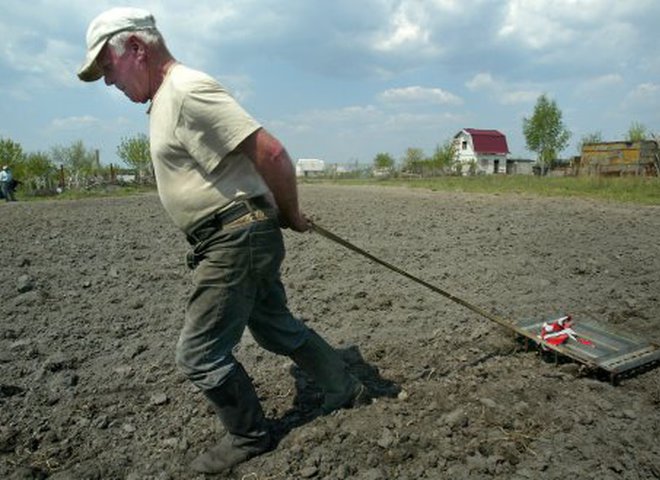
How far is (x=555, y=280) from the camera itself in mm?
5848

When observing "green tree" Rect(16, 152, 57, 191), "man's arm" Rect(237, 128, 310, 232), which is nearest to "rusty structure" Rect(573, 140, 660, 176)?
"man's arm" Rect(237, 128, 310, 232)

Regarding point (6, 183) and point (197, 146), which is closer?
point (197, 146)

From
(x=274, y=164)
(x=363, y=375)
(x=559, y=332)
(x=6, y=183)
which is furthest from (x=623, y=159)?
(x=6, y=183)

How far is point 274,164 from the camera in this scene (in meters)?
2.54

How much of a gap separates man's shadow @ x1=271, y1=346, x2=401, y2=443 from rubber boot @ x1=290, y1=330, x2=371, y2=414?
0.49 feet

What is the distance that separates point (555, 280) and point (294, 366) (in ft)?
11.0

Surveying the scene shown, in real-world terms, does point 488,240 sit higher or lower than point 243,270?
lower

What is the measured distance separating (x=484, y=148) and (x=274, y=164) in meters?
82.6

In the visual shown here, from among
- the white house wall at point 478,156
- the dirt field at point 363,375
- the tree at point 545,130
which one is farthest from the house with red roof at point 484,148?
the dirt field at point 363,375

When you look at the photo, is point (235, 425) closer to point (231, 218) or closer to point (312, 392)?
point (312, 392)

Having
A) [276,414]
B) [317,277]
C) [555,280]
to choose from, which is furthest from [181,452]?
[555,280]

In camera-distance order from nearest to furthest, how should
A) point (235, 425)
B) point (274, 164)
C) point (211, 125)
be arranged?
1. point (211, 125)
2. point (274, 164)
3. point (235, 425)

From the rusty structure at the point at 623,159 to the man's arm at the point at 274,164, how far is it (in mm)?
24680

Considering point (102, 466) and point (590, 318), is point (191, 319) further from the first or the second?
point (590, 318)
